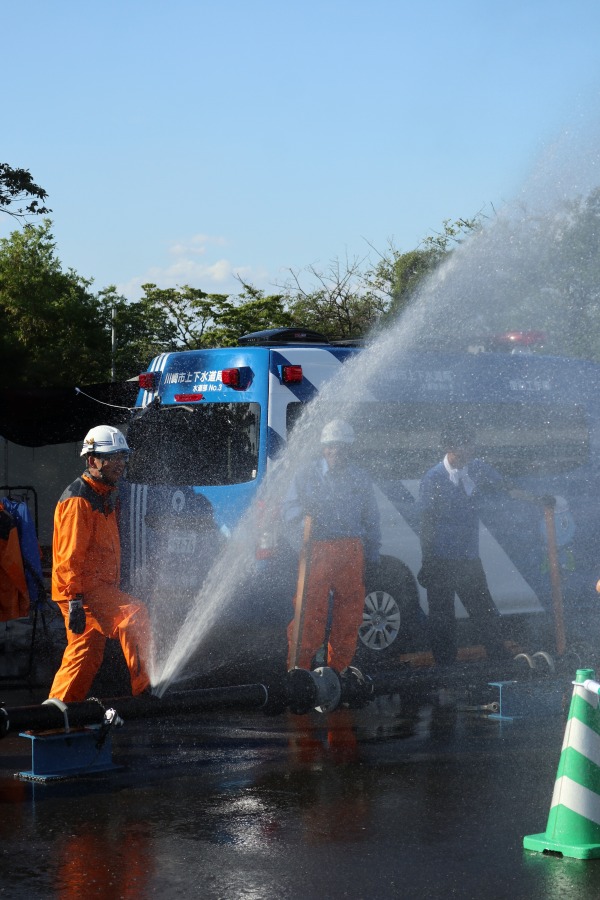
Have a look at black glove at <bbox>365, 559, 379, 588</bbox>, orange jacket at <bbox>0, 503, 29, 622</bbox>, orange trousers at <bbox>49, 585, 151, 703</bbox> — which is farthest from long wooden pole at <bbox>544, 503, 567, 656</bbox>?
orange jacket at <bbox>0, 503, 29, 622</bbox>

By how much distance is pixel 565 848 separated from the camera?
5.16 meters

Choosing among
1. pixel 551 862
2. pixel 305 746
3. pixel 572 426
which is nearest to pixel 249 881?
pixel 551 862

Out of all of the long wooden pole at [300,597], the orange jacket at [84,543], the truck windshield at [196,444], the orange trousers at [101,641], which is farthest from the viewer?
the truck windshield at [196,444]

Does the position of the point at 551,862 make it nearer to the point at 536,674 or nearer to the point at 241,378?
the point at 536,674

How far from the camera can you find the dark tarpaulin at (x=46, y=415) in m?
17.5

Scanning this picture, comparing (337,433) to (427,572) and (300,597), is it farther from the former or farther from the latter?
(427,572)

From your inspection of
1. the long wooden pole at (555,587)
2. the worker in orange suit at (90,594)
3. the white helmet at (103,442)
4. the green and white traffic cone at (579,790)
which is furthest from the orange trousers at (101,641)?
the long wooden pole at (555,587)

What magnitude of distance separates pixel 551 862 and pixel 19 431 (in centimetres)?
1404

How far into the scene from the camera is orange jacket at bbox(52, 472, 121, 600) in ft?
22.9

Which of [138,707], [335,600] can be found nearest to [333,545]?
[335,600]

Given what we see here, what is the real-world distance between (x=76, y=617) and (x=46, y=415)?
11148 millimetres

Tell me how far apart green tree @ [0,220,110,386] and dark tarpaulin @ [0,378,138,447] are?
21.2 metres

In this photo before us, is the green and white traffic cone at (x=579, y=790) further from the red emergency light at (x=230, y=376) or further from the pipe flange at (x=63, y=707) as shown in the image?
the red emergency light at (x=230, y=376)

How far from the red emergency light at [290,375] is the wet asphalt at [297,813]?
2.52 meters
